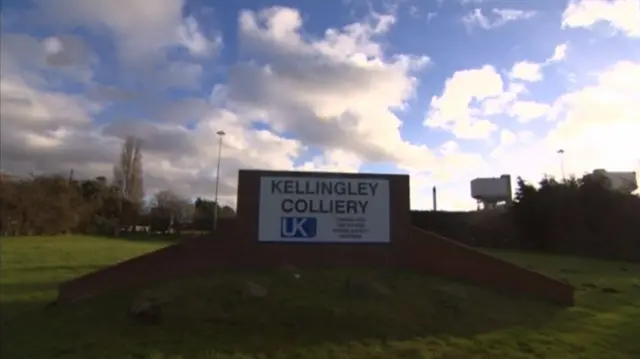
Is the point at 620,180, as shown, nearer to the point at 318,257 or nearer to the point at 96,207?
the point at 318,257

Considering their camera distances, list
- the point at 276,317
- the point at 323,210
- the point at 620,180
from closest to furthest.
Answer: the point at 276,317
the point at 323,210
the point at 620,180

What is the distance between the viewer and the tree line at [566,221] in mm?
28922

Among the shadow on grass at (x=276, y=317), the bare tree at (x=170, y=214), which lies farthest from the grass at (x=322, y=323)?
the bare tree at (x=170, y=214)

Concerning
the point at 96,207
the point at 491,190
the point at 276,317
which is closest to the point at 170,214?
the point at 96,207

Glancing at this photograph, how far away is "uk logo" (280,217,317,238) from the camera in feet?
44.5

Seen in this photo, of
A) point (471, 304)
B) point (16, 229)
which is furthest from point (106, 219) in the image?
point (471, 304)

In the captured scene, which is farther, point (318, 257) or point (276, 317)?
point (318, 257)

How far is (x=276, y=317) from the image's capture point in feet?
34.4

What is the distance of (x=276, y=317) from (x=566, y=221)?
25.5 metres

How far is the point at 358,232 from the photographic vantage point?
1388 cm

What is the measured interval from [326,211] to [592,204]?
883 inches

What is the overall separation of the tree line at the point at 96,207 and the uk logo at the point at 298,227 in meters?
19.9

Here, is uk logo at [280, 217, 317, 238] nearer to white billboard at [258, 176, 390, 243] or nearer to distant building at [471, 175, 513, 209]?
white billboard at [258, 176, 390, 243]

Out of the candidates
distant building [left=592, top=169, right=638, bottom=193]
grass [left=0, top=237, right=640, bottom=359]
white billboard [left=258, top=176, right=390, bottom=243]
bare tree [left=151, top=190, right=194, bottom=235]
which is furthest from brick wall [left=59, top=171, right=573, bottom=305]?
bare tree [left=151, top=190, right=194, bottom=235]
